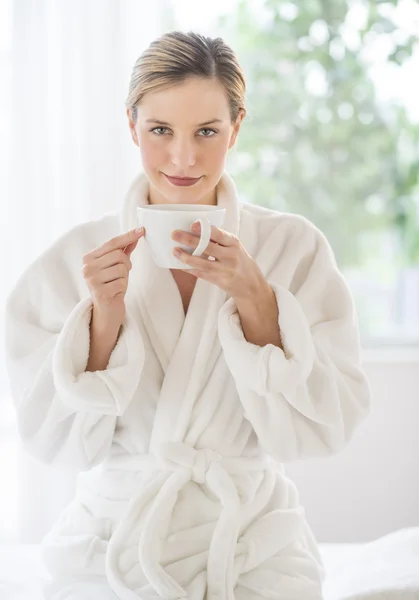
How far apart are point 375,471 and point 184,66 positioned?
5.44ft

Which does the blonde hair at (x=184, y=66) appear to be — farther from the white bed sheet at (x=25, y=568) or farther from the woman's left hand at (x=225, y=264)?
the white bed sheet at (x=25, y=568)

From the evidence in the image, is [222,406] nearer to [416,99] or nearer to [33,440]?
[33,440]

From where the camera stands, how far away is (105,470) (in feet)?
5.56

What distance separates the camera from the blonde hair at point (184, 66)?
1576 mm

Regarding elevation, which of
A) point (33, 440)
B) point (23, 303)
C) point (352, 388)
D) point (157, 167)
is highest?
point (157, 167)

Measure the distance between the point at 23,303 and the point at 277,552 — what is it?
0.69 metres

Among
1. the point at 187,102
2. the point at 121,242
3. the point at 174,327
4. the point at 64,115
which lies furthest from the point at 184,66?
the point at 64,115

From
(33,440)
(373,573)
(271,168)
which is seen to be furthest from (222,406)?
(271,168)

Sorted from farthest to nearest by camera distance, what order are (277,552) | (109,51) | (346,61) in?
(346,61) < (109,51) < (277,552)

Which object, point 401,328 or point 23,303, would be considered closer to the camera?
point 23,303

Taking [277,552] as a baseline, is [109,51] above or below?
above

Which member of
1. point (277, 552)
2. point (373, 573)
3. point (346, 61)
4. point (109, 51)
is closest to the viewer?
point (277, 552)

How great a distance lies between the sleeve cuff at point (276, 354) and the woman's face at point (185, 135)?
0.87 ft

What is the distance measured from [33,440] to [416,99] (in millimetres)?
1926
